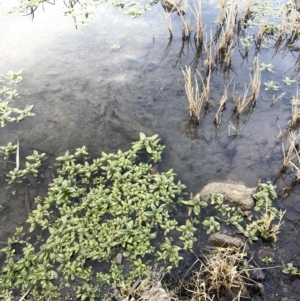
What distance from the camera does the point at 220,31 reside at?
837cm

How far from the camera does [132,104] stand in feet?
20.7

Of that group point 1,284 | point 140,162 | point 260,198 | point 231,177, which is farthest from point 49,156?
point 260,198

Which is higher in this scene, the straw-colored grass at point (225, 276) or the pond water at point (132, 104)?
the pond water at point (132, 104)

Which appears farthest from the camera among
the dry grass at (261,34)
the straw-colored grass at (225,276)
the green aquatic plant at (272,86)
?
the dry grass at (261,34)

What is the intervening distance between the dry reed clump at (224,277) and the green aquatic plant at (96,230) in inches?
16.2

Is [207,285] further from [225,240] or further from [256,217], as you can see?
[256,217]

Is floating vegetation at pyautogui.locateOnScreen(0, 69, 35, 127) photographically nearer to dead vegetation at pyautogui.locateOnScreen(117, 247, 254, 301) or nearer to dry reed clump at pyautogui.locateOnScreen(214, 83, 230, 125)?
dry reed clump at pyautogui.locateOnScreen(214, 83, 230, 125)

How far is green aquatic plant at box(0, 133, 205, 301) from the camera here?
3797 millimetres

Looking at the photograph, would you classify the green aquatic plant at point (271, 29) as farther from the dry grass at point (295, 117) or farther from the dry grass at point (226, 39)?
the dry grass at point (295, 117)

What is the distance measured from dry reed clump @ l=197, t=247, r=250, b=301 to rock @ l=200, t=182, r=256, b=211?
→ 813mm

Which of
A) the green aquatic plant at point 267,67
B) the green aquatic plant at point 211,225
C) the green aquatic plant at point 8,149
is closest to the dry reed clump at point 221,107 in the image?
the green aquatic plant at point 267,67

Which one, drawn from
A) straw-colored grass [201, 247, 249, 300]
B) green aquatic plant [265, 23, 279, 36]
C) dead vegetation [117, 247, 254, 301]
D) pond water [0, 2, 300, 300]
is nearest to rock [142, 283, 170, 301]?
dead vegetation [117, 247, 254, 301]

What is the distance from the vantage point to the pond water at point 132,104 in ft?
16.5

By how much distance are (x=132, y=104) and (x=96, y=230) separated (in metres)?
2.95
